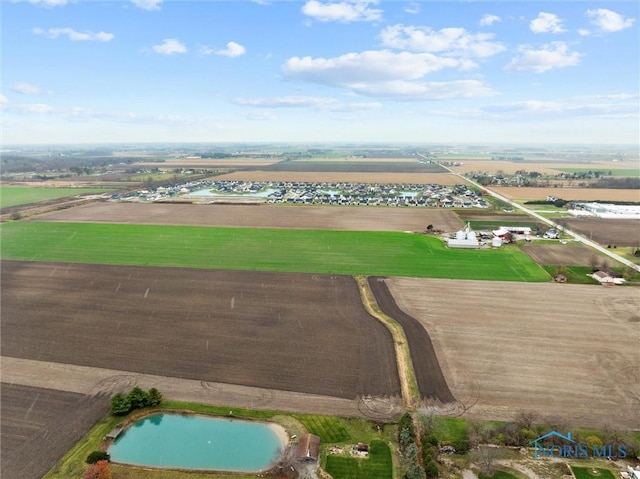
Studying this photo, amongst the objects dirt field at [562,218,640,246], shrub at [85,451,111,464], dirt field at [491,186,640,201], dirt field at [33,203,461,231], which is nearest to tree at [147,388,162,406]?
shrub at [85,451,111,464]

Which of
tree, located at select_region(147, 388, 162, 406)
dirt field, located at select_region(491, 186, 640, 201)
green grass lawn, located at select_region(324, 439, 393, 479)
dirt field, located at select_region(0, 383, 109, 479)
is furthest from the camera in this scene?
dirt field, located at select_region(491, 186, 640, 201)

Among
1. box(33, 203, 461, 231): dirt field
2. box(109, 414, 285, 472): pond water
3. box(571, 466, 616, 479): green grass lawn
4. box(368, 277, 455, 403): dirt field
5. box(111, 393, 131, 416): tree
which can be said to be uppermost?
box(33, 203, 461, 231): dirt field

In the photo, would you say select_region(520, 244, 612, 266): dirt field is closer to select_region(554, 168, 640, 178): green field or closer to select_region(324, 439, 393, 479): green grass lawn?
select_region(324, 439, 393, 479): green grass lawn

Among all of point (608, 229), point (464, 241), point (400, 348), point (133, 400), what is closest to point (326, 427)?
point (400, 348)

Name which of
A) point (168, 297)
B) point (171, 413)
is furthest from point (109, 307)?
point (171, 413)

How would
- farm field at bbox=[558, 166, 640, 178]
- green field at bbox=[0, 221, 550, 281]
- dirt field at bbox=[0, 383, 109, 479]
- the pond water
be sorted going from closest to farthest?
dirt field at bbox=[0, 383, 109, 479]
the pond water
green field at bbox=[0, 221, 550, 281]
farm field at bbox=[558, 166, 640, 178]

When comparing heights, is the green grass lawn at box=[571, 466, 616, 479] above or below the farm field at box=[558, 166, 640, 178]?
below

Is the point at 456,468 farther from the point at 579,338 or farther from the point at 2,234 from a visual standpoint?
the point at 2,234
